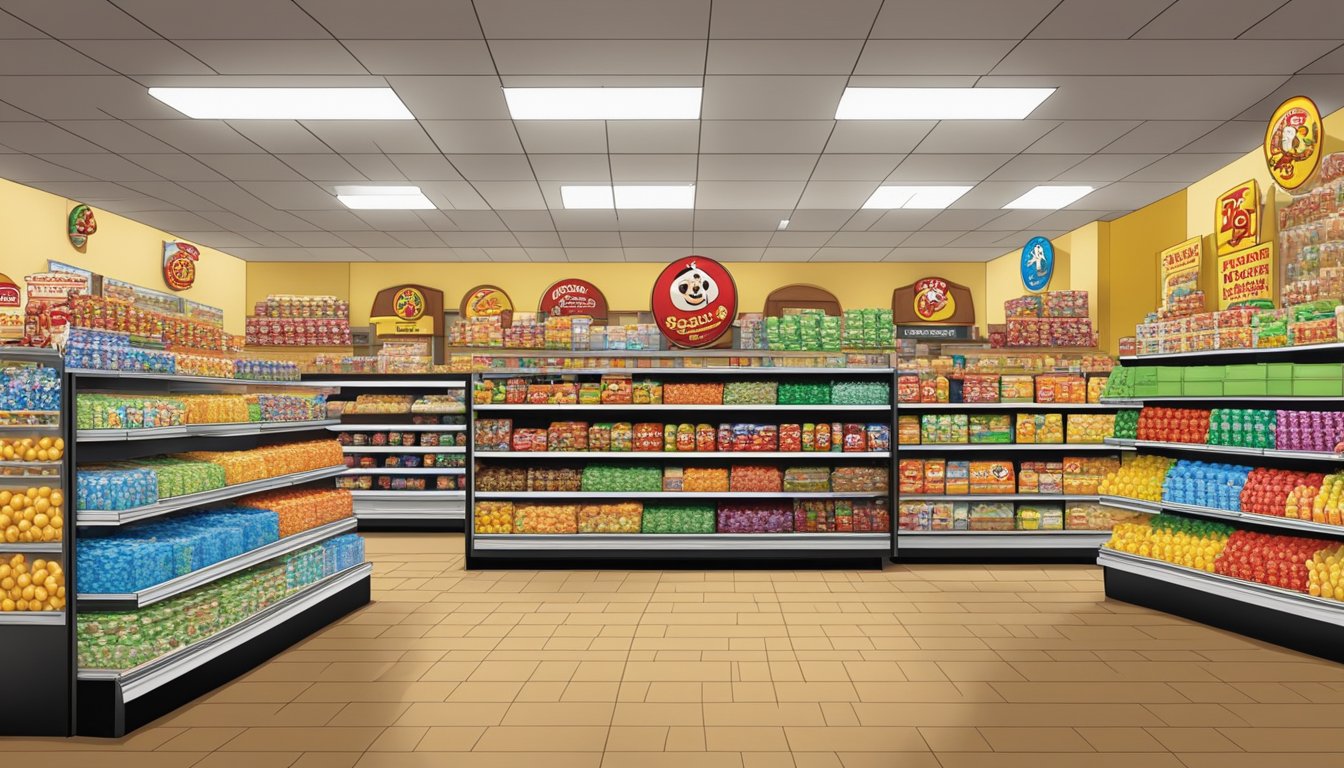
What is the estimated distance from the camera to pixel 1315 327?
4602 mm

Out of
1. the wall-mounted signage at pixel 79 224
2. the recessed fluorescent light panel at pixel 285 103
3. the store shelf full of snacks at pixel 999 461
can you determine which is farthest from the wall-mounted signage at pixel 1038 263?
the wall-mounted signage at pixel 79 224

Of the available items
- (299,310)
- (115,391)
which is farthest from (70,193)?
(115,391)

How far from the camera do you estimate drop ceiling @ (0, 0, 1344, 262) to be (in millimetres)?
4492

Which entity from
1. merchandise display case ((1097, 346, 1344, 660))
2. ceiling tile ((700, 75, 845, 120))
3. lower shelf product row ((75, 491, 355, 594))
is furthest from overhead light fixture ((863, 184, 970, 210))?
lower shelf product row ((75, 491, 355, 594))

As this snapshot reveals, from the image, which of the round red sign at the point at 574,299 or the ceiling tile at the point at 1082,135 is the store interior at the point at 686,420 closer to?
the ceiling tile at the point at 1082,135

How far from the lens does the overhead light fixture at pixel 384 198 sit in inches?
320

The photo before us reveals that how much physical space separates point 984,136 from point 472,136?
4377 millimetres

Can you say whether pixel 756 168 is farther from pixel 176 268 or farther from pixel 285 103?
pixel 176 268

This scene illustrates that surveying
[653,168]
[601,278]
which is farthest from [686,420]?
[601,278]

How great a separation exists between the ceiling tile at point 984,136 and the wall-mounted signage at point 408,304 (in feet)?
27.2

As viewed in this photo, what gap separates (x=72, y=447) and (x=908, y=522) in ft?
20.1

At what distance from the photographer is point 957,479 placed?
698 cm

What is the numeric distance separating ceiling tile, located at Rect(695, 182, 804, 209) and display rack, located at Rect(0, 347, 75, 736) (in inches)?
234

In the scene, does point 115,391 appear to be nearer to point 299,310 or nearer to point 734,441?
point 734,441
